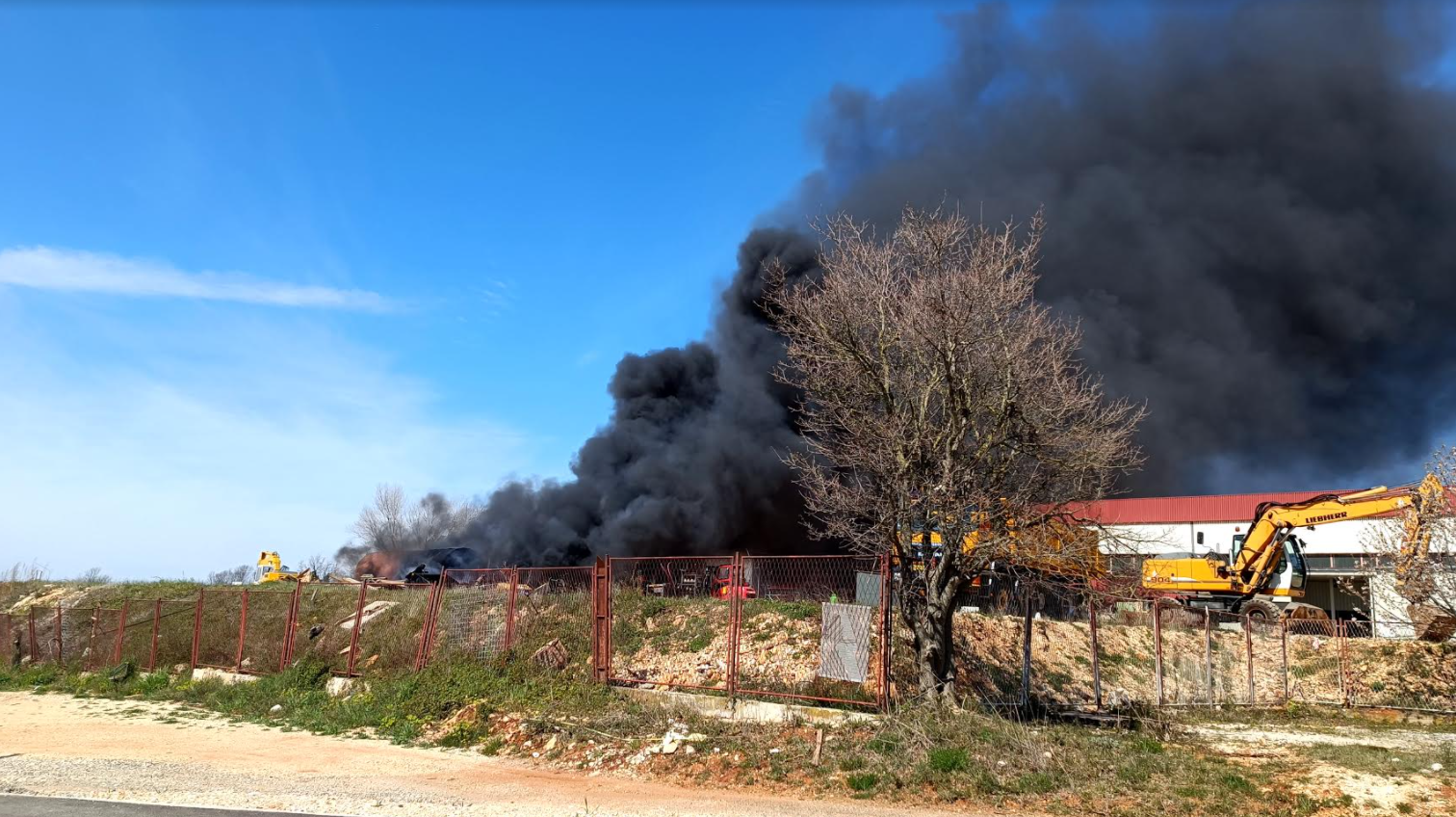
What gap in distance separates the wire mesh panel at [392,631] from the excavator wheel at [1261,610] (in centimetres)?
2285

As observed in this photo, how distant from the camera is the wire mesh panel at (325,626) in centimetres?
1609

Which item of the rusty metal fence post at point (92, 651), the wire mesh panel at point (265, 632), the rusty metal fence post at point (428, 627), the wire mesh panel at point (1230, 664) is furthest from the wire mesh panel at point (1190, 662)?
the rusty metal fence post at point (92, 651)

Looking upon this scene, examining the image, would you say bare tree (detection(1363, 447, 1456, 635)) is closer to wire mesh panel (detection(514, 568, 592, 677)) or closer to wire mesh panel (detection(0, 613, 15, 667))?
wire mesh panel (detection(514, 568, 592, 677))

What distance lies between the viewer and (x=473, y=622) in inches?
568

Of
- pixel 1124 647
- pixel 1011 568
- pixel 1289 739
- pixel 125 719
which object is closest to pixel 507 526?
pixel 125 719

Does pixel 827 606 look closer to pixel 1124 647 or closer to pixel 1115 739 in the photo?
pixel 1115 739

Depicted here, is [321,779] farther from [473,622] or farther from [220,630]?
[220,630]

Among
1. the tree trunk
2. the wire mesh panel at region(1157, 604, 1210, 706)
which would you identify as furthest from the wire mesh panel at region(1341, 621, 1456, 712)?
the tree trunk

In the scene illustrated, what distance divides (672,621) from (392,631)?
16.6 feet

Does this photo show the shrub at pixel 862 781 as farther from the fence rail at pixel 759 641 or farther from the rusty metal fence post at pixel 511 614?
the rusty metal fence post at pixel 511 614

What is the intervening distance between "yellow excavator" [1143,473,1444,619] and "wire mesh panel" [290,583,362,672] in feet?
63.8

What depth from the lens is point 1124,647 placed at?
1959 cm

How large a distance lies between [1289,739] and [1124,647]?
6.69 meters

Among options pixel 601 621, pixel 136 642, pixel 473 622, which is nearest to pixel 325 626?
pixel 136 642
